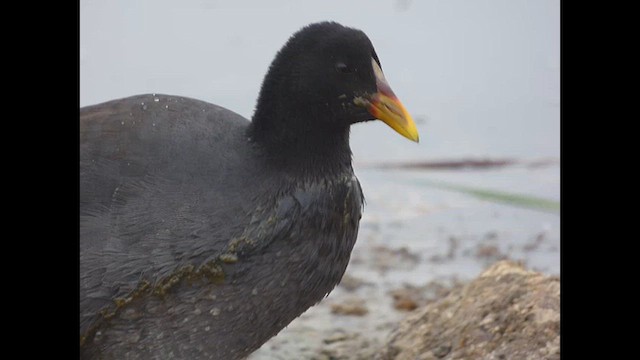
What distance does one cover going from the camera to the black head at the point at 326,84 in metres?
3.08

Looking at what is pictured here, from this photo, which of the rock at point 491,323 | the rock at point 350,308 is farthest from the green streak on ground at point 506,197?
the rock at point 491,323

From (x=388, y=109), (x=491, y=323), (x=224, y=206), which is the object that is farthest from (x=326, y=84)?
(x=491, y=323)

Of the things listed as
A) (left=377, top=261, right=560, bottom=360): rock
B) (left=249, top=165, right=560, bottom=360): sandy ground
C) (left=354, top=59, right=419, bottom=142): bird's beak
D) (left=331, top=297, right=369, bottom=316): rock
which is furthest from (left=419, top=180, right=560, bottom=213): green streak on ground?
(left=354, top=59, right=419, bottom=142): bird's beak

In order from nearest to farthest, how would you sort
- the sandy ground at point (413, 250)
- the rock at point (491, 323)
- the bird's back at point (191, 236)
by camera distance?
the bird's back at point (191, 236) < the rock at point (491, 323) < the sandy ground at point (413, 250)

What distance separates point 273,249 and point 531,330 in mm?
1191

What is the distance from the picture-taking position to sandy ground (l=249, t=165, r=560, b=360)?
4.62 metres

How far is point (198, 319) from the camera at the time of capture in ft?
9.87

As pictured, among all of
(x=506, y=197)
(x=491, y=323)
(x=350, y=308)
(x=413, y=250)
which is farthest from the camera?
(x=506, y=197)

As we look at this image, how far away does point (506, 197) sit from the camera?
19.0 ft

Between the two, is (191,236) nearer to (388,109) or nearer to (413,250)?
(388,109)

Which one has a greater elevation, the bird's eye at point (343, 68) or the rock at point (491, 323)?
the bird's eye at point (343, 68)

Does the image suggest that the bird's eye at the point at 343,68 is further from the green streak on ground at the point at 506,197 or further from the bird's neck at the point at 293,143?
the green streak on ground at the point at 506,197

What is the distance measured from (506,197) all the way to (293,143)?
115 inches

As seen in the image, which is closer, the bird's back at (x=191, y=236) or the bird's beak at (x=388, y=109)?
the bird's back at (x=191, y=236)
